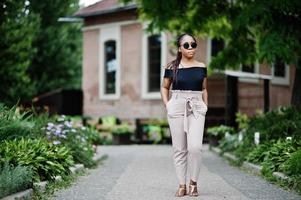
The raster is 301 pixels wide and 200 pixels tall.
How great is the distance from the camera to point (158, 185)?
10.2 metres

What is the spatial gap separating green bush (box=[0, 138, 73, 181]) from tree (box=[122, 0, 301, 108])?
15.6ft

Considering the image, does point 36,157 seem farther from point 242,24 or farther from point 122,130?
point 122,130

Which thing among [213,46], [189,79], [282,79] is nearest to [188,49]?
[189,79]

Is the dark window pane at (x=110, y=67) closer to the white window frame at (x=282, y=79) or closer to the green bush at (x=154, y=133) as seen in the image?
the green bush at (x=154, y=133)

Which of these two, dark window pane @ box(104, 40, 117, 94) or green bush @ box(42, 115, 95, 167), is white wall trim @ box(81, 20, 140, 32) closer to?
dark window pane @ box(104, 40, 117, 94)

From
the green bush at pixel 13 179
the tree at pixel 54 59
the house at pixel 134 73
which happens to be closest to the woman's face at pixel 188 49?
the green bush at pixel 13 179

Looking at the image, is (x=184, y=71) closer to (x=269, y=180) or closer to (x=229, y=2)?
(x=269, y=180)

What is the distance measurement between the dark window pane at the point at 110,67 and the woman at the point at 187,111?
21459mm

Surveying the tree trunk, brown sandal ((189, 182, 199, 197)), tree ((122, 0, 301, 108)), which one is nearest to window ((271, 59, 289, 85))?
tree ((122, 0, 301, 108))

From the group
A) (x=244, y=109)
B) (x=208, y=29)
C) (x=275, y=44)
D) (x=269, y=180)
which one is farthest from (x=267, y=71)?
(x=269, y=180)

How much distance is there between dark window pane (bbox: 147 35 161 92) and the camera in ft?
92.3

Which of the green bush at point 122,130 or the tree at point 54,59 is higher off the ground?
the tree at point 54,59

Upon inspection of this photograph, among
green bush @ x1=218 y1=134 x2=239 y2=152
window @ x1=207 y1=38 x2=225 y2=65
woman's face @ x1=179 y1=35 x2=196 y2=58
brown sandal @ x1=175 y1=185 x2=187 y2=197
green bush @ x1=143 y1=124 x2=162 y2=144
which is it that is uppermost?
window @ x1=207 y1=38 x2=225 y2=65

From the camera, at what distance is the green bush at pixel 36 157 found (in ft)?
29.6
